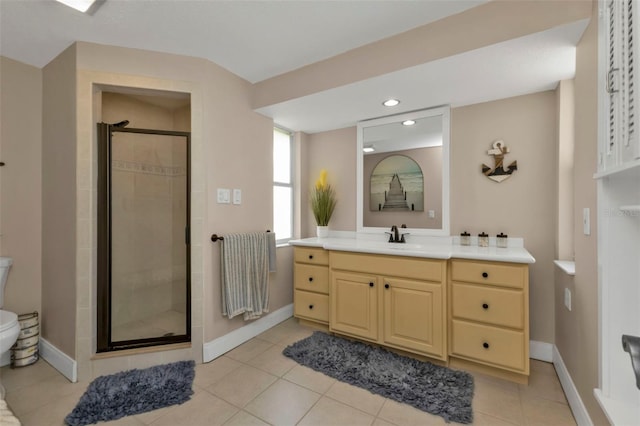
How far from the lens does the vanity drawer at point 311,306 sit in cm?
263

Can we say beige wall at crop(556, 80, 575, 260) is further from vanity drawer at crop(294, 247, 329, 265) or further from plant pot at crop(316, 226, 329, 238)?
plant pot at crop(316, 226, 329, 238)

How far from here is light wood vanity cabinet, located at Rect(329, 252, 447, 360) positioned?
6.69ft

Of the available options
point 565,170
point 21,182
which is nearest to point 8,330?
point 21,182

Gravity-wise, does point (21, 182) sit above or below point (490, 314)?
above

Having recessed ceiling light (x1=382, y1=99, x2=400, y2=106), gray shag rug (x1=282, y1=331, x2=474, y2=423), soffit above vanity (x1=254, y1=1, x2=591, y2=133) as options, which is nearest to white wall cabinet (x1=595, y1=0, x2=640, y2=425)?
soffit above vanity (x1=254, y1=1, x2=591, y2=133)

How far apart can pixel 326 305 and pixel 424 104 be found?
2.05 metres

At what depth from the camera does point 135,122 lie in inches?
102

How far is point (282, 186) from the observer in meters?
3.20

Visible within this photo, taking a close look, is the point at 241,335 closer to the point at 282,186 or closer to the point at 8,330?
the point at 8,330

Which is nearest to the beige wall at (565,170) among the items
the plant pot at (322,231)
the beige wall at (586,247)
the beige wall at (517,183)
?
the beige wall at (517,183)

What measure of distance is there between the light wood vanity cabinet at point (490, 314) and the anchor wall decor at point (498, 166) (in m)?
0.85

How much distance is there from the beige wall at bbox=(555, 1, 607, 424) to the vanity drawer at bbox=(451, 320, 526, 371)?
0.28 metres

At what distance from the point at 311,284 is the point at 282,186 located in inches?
46.3

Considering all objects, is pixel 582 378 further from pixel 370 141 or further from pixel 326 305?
pixel 370 141
